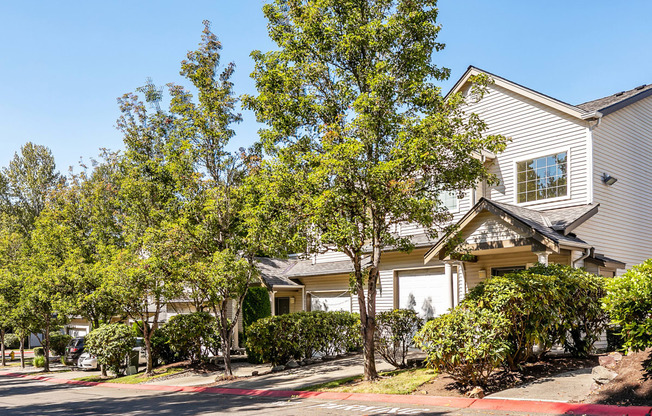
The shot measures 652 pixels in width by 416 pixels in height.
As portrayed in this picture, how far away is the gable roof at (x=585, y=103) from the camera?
16.8 meters

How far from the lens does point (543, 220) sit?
51.8 feet

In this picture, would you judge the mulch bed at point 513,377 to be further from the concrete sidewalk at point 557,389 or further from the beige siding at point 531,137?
the beige siding at point 531,137

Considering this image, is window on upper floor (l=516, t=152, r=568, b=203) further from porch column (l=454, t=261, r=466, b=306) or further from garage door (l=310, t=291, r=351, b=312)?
garage door (l=310, t=291, r=351, b=312)

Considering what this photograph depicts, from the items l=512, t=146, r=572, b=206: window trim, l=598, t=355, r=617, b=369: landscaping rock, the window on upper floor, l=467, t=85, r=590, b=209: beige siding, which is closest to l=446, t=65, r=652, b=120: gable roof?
l=467, t=85, r=590, b=209: beige siding

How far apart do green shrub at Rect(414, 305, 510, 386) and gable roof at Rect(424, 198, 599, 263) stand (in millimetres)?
3730

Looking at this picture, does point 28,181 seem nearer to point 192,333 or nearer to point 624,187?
point 192,333

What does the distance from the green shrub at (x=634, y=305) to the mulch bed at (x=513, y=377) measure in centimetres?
302

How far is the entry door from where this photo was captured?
26125 mm

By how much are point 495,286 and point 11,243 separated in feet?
113

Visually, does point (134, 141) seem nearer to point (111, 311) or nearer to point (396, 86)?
point (111, 311)

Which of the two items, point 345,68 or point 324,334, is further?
point 324,334

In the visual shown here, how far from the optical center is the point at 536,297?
11.0 meters

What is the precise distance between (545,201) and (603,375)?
8463 mm

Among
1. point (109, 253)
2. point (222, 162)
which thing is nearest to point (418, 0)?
point (222, 162)
